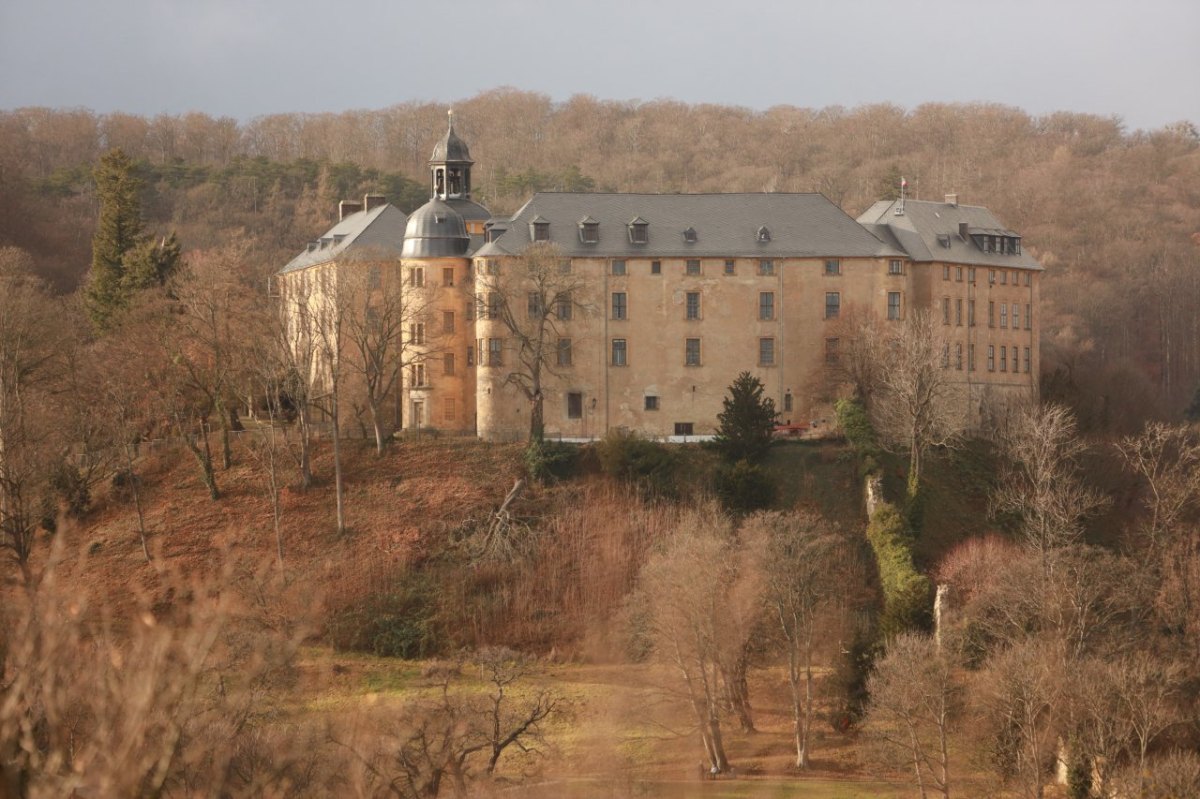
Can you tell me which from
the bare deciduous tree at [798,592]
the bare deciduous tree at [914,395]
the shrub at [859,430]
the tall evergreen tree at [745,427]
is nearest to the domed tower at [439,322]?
the tall evergreen tree at [745,427]

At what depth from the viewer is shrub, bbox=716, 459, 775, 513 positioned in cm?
5203

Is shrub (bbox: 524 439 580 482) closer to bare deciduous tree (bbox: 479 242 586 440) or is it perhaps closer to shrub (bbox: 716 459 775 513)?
bare deciduous tree (bbox: 479 242 586 440)

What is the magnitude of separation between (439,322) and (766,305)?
11823mm

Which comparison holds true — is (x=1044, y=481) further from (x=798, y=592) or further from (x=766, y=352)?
(x=766, y=352)

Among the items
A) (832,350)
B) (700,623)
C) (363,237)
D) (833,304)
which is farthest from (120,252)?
(700,623)

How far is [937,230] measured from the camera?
65.2 meters

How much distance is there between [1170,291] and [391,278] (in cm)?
5044

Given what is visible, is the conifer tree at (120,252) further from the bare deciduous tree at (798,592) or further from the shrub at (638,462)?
the bare deciduous tree at (798,592)

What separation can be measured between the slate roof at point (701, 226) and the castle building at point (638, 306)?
6 centimetres

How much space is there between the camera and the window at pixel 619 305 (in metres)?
60.9

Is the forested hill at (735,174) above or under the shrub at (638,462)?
above

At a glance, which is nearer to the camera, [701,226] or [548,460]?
[548,460]

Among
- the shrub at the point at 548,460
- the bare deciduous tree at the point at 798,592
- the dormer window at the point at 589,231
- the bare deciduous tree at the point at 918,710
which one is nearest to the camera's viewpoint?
the bare deciduous tree at the point at 918,710

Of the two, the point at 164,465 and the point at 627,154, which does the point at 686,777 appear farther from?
the point at 627,154
